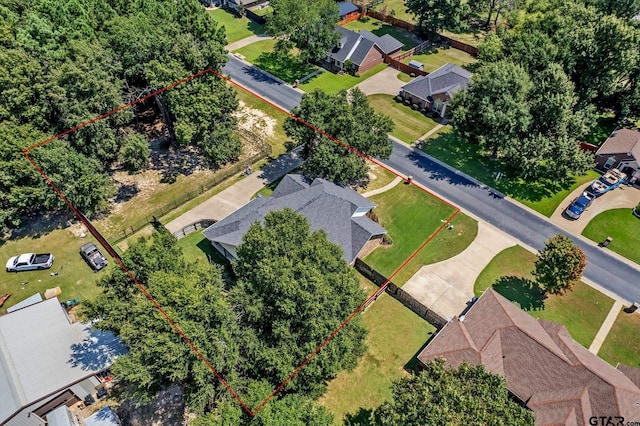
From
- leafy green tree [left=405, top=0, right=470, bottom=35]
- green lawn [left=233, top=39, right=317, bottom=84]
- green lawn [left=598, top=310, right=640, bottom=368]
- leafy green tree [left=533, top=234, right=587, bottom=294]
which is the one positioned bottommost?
green lawn [left=598, top=310, right=640, bottom=368]

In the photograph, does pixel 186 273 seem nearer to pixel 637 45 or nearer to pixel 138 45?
pixel 138 45

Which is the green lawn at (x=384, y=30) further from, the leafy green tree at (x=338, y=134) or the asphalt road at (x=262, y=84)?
the leafy green tree at (x=338, y=134)

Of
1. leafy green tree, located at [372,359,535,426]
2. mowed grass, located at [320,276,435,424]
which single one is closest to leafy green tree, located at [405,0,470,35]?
mowed grass, located at [320,276,435,424]

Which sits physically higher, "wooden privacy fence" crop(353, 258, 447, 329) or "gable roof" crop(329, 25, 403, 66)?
"gable roof" crop(329, 25, 403, 66)

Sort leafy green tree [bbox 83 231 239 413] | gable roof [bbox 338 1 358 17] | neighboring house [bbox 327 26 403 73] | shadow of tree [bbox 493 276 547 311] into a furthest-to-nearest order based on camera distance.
Result: gable roof [bbox 338 1 358 17] → neighboring house [bbox 327 26 403 73] → shadow of tree [bbox 493 276 547 311] → leafy green tree [bbox 83 231 239 413]

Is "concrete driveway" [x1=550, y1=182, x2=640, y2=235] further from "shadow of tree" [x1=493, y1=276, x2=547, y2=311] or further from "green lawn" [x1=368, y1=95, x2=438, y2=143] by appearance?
"green lawn" [x1=368, y1=95, x2=438, y2=143]

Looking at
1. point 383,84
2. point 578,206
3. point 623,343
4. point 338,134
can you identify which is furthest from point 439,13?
point 623,343

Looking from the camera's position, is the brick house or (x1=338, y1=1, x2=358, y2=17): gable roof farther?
(x1=338, y1=1, x2=358, y2=17): gable roof

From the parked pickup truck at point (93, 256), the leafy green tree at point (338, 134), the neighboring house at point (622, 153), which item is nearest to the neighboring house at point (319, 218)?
the leafy green tree at point (338, 134)
